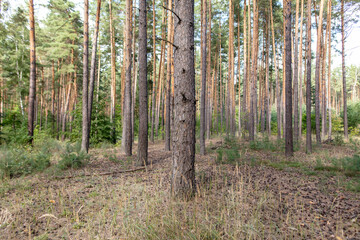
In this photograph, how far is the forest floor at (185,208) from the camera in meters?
2.27

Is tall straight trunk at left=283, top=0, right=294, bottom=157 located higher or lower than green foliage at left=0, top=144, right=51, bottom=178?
higher

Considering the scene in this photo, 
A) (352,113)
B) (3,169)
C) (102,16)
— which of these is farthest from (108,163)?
(352,113)

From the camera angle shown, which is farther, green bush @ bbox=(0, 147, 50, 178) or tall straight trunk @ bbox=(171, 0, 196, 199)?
green bush @ bbox=(0, 147, 50, 178)

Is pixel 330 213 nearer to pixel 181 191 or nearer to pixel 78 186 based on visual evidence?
pixel 181 191

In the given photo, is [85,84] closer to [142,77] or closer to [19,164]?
[142,77]

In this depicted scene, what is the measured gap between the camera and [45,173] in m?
5.67

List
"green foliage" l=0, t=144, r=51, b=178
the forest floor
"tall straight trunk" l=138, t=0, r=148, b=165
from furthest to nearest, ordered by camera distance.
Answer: "tall straight trunk" l=138, t=0, r=148, b=165 < "green foliage" l=0, t=144, r=51, b=178 < the forest floor

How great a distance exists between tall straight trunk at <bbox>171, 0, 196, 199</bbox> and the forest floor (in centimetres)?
34

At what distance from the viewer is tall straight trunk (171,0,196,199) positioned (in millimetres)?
3295

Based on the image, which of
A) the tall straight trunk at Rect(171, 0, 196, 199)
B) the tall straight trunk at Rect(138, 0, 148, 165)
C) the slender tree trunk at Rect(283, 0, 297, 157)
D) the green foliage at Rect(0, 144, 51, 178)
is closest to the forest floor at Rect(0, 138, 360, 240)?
the tall straight trunk at Rect(171, 0, 196, 199)

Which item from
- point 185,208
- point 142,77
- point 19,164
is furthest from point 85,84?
point 185,208

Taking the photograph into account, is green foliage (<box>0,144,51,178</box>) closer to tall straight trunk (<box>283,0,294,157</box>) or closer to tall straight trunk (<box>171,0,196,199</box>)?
tall straight trunk (<box>171,0,196,199</box>)

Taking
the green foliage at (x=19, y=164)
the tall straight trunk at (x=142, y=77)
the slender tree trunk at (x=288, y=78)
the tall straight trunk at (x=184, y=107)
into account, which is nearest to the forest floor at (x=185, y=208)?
the tall straight trunk at (x=184, y=107)

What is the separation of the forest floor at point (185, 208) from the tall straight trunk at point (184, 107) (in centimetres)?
34
